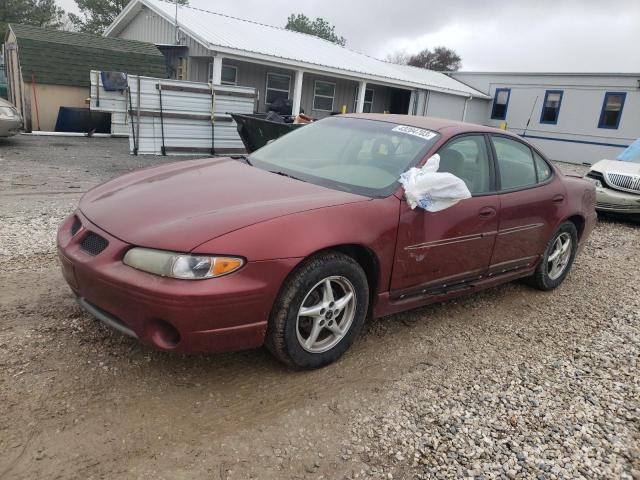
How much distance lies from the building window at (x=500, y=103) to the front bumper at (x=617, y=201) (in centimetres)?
1679

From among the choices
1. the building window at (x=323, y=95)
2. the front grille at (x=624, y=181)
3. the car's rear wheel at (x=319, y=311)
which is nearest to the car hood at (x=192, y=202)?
→ the car's rear wheel at (x=319, y=311)

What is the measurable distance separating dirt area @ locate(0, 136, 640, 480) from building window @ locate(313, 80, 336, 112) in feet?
55.1

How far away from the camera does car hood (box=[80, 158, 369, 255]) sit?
103 inches

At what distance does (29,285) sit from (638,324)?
505cm

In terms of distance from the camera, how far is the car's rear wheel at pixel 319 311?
9.15 feet

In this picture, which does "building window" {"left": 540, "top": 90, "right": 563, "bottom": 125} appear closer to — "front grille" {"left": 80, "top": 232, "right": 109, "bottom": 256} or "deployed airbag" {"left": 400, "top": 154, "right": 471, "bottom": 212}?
"deployed airbag" {"left": 400, "top": 154, "right": 471, "bottom": 212}

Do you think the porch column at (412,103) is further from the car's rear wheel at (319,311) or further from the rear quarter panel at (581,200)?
the car's rear wheel at (319,311)

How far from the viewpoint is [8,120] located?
1065 cm

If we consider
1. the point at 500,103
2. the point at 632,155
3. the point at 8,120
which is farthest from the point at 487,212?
the point at 500,103

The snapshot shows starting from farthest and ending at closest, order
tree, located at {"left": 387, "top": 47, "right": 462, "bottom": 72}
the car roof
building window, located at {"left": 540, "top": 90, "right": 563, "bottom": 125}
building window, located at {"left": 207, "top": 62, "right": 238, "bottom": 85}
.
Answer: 1. tree, located at {"left": 387, "top": 47, "right": 462, "bottom": 72}
2. building window, located at {"left": 540, "top": 90, "right": 563, "bottom": 125}
3. building window, located at {"left": 207, "top": 62, "right": 238, "bottom": 85}
4. the car roof

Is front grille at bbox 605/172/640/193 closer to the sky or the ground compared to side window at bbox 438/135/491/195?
closer to the ground

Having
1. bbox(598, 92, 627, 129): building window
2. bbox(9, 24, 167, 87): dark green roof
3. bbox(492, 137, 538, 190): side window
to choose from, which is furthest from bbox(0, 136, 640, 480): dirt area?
bbox(598, 92, 627, 129): building window

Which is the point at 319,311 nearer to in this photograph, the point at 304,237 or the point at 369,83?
the point at 304,237

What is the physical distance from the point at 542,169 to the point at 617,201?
17.0ft
